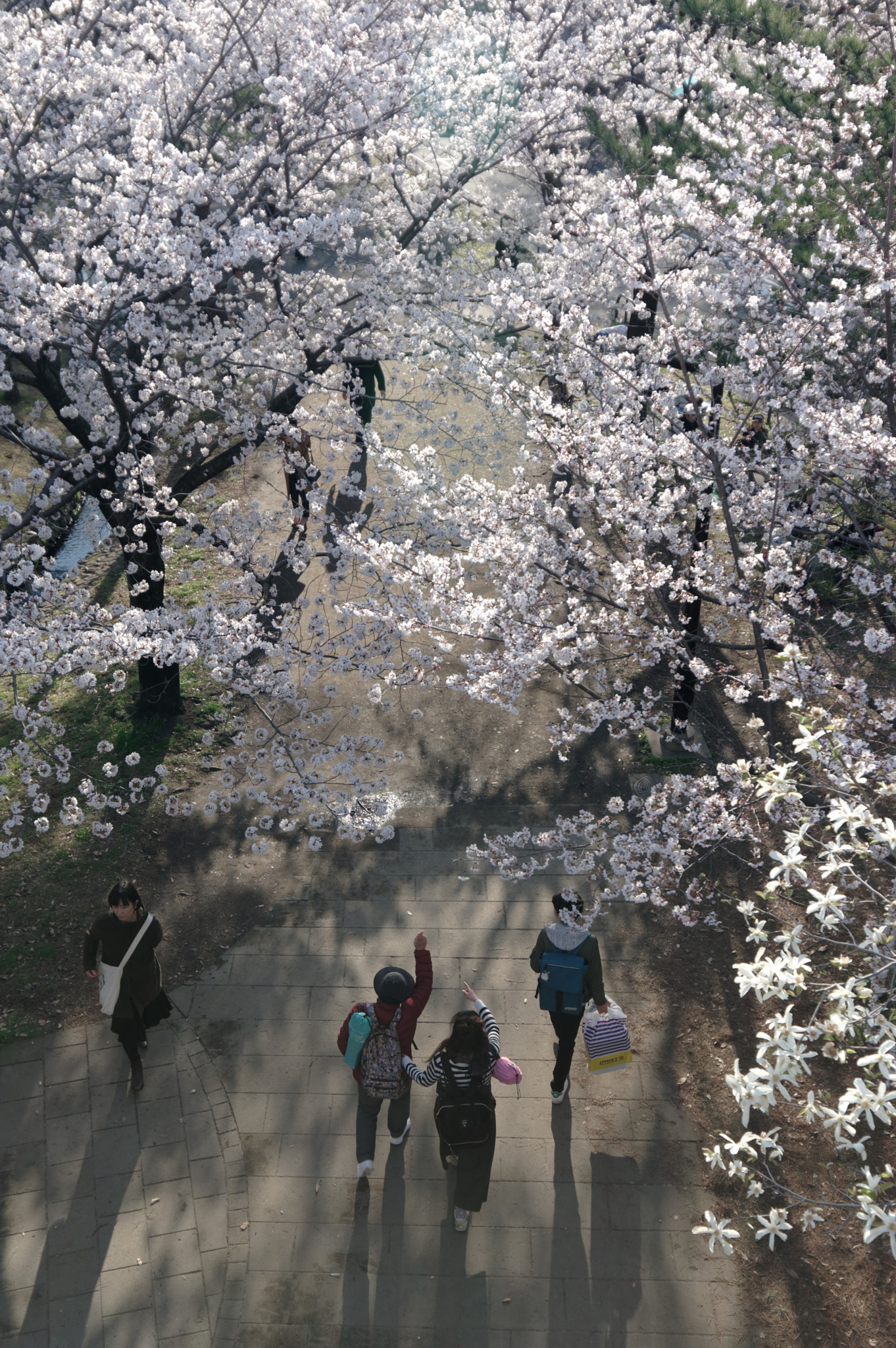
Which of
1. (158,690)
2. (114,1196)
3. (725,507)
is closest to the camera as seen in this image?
(114,1196)

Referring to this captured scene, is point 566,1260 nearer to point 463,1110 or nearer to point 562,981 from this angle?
point 463,1110

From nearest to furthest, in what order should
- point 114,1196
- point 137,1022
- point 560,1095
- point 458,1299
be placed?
point 458,1299, point 114,1196, point 137,1022, point 560,1095

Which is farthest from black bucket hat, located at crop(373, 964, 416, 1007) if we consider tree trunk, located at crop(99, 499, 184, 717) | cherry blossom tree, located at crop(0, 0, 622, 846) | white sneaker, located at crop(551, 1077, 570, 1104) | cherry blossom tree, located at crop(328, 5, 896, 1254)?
tree trunk, located at crop(99, 499, 184, 717)

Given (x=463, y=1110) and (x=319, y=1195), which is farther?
(x=319, y=1195)

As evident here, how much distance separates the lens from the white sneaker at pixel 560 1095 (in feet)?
19.4

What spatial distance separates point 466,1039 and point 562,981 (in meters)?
0.96

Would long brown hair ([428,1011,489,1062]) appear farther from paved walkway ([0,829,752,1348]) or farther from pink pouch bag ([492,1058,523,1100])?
paved walkway ([0,829,752,1348])

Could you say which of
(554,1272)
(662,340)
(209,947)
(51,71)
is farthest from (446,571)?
(51,71)

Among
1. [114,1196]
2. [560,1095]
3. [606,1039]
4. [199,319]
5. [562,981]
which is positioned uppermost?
[199,319]

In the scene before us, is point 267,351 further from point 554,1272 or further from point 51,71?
point 554,1272

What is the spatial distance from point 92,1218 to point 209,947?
2046 millimetres

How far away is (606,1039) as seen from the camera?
18.5ft

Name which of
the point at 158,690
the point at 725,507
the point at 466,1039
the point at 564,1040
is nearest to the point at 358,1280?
the point at 466,1039

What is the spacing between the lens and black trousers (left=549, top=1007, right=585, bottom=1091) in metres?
5.60
